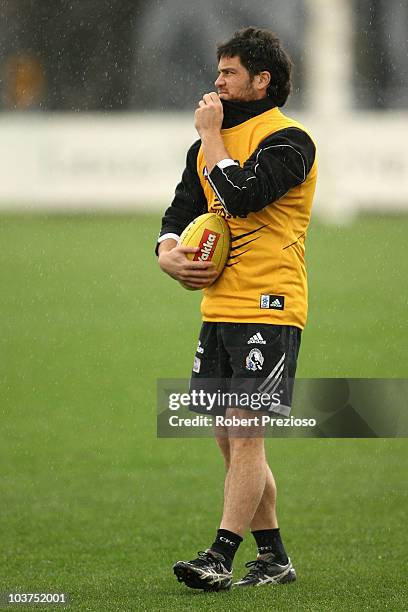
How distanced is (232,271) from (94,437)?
9.32ft

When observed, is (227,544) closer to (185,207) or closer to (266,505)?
(266,505)

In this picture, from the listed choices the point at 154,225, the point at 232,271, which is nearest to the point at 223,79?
the point at 232,271

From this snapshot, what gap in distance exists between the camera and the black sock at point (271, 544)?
177 inches

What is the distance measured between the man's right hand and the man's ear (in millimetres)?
595

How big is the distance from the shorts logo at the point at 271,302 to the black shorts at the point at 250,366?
0.06 meters

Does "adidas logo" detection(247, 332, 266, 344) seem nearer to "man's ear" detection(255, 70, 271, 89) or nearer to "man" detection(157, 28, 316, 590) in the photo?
"man" detection(157, 28, 316, 590)

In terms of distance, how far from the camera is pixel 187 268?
14.3 feet

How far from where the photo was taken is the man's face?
4.41 m

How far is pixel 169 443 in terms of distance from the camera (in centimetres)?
698

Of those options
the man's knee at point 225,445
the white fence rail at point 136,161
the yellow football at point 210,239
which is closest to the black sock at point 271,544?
the man's knee at point 225,445

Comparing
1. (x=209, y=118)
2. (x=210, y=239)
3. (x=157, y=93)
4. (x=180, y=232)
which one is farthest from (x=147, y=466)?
(x=157, y=93)

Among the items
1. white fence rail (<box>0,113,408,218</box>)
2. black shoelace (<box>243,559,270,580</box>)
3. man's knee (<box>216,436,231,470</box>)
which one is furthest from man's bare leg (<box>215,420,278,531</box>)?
white fence rail (<box>0,113,408,218</box>)

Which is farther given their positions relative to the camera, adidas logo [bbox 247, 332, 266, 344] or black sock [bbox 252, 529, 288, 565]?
black sock [bbox 252, 529, 288, 565]

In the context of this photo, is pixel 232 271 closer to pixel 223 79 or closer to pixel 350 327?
pixel 223 79
